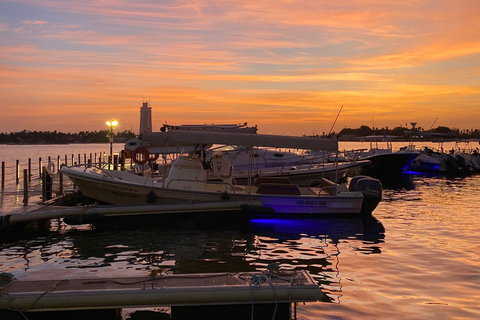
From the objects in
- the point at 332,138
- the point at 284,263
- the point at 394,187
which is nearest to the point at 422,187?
the point at 394,187

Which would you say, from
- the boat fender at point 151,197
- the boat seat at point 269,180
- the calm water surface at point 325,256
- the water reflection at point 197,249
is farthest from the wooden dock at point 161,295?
the boat seat at point 269,180

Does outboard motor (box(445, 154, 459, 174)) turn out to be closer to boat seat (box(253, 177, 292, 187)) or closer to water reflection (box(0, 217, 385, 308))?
boat seat (box(253, 177, 292, 187))

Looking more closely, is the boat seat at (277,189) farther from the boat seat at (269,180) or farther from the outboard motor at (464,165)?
the outboard motor at (464,165)

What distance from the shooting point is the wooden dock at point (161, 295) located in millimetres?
7219

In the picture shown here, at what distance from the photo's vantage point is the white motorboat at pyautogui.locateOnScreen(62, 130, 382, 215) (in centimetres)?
1697

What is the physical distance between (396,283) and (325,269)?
1.84 metres

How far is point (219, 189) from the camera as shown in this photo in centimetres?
1827

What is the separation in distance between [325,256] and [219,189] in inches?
242

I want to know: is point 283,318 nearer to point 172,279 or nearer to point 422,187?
point 172,279

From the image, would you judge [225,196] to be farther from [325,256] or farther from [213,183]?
[325,256]

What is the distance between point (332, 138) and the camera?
17547 millimetres

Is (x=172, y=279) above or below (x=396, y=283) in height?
above

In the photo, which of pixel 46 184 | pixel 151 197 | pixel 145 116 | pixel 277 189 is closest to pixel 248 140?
pixel 277 189

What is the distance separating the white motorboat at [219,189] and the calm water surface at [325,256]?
0.74 meters
